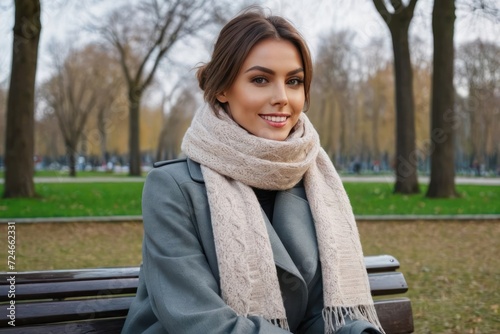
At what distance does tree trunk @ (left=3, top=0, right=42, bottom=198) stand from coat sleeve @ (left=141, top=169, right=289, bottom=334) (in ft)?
39.5

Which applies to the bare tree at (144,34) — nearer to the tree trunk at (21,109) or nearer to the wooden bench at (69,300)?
the tree trunk at (21,109)

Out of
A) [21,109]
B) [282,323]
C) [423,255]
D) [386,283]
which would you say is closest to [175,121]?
[21,109]

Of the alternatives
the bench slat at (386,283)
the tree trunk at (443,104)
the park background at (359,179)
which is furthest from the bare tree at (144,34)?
the bench slat at (386,283)

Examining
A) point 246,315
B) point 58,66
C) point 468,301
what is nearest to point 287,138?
point 246,315

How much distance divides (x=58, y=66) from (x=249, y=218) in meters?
36.1

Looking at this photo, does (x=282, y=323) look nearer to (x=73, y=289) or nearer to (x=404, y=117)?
(x=73, y=289)

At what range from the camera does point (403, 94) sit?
16.2m

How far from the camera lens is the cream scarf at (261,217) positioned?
2.09 meters

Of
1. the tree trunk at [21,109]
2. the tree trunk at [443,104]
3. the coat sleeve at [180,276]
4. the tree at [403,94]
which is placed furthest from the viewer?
the tree at [403,94]

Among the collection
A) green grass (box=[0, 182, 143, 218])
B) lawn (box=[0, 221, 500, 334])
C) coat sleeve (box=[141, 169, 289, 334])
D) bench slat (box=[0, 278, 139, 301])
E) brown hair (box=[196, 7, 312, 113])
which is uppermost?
brown hair (box=[196, 7, 312, 113])

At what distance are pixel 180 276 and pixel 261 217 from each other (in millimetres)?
378

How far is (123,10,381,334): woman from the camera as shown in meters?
2.02

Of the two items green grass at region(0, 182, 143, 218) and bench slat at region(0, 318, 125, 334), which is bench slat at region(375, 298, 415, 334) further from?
green grass at region(0, 182, 143, 218)

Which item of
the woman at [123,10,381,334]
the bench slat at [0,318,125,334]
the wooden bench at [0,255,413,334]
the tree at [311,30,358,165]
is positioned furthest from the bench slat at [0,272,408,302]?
the tree at [311,30,358,165]
